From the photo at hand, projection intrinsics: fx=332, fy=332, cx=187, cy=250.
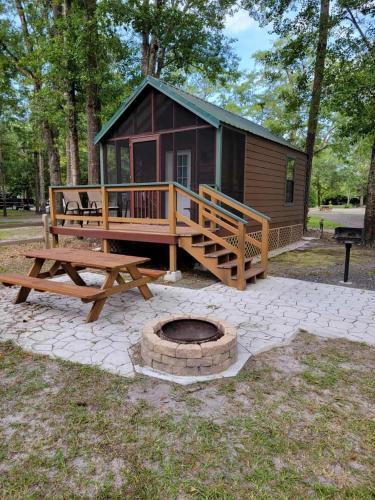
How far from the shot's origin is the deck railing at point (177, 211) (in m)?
5.52

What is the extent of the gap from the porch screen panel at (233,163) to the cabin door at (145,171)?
1743mm

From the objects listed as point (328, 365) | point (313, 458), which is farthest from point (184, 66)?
point (313, 458)

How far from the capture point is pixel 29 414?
221 centimetres

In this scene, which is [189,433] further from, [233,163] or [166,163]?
[166,163]

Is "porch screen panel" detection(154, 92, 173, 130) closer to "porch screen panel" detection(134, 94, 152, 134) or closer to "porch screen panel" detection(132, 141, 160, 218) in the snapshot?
"porch screen panel" detection(134, 94, 152, 134)

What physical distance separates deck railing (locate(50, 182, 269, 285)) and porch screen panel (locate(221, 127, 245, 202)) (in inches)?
16.3

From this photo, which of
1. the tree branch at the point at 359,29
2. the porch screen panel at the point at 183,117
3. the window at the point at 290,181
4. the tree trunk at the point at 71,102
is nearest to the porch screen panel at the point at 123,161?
the porch screen panel at the point at 183,117

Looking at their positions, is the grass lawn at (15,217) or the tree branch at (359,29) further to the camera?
the grass lawn at (15,217)

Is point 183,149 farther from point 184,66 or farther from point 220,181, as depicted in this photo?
point 184,66

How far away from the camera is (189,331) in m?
3.06

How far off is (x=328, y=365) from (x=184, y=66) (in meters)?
13.0

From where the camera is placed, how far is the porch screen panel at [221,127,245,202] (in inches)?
281

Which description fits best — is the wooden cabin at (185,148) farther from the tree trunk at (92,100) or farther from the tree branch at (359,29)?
the tree branch at (359,29)

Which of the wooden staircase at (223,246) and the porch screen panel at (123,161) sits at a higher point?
the porch screen panel at (123,161)
